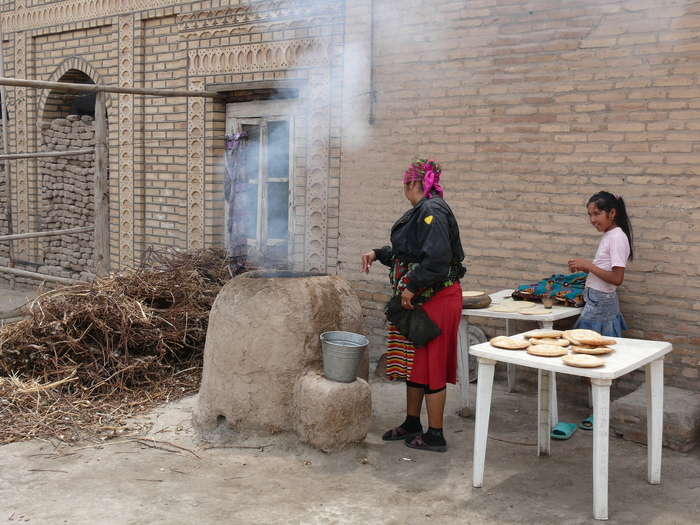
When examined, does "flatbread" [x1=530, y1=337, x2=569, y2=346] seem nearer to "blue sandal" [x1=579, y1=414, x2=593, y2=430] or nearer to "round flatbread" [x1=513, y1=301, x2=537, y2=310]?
"round flatbread" [x1=513, y1=301, x2=537, y2=310]

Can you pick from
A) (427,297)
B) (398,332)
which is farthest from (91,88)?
(427,297)

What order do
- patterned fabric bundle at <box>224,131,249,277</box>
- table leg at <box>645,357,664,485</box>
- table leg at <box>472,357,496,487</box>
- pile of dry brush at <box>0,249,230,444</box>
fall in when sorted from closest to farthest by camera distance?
table leg at <box>472,357,496,487</box> → table leg at <box>645,357,664,485</box> → pile of dry brush at <box>0,249,230,444</box> → patterned fabric bundle at <box>224,131,249,277</box>

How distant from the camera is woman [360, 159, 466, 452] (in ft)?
15.8

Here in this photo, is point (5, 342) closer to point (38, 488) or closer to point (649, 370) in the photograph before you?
point (38, 488)

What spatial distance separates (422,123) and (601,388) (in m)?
3.56

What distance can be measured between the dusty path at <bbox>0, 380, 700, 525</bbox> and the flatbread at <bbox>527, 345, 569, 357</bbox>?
816 millimetres

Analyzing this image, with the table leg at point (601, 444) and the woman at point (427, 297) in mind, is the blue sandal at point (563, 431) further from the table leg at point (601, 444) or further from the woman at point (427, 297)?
the table leg at point (601, 444)

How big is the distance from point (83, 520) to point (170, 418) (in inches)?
63.7

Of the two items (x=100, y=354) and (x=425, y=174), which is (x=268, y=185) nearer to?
(x=100, y=354)

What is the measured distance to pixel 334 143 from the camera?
7.46m

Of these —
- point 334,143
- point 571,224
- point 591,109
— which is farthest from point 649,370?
point 334,143

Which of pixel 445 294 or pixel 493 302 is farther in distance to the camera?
pixel 493 302

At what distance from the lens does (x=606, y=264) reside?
5.19 metres

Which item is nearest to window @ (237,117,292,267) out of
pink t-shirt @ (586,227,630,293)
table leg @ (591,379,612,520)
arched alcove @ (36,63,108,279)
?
arched alcove @ (36,63,108,279)
